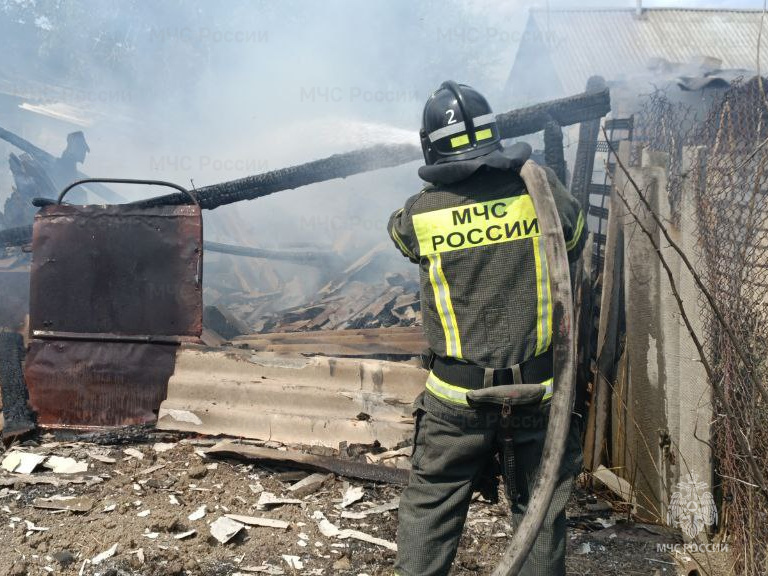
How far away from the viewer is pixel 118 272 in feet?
16.7

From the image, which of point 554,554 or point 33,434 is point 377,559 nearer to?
point 554,554

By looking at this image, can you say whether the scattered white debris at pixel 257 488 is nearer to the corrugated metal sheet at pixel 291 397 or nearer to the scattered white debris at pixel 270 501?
the scattered white debris at pixel 270 501

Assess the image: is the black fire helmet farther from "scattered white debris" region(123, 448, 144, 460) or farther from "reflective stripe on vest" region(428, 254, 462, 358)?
"scattered white debris" region(123, 448, 144, 460)

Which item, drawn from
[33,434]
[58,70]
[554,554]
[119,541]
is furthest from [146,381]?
[58,70]

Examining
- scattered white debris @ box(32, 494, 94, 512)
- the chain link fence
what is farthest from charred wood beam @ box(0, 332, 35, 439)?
the chain link fence

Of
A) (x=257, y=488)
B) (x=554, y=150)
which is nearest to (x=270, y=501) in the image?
(x=257, y=488)

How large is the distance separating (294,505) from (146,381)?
5.95 ft

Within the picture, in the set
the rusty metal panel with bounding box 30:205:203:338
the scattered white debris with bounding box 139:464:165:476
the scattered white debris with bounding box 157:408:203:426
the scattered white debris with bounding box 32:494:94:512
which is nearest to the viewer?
the scattered white debris with bounding box 32:494:94:512

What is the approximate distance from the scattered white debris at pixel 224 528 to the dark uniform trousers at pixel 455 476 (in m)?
1.30

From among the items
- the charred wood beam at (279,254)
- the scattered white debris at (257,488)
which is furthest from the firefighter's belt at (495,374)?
the charred wood beam at (279,254)

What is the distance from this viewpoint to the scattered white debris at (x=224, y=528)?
A: 133 inches

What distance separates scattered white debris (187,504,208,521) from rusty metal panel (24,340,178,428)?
141 cm

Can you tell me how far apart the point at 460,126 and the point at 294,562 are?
2303mm

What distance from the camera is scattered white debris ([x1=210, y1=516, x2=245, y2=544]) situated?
11.1 ft
